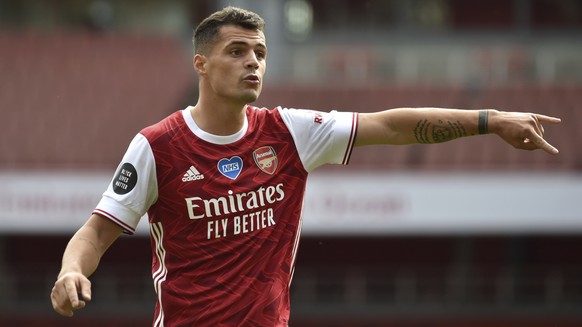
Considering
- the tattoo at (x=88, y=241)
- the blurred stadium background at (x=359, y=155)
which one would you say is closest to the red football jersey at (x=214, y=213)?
the tattoo at (x=88, y=241)

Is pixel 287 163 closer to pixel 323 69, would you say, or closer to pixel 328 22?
pixel 323 69

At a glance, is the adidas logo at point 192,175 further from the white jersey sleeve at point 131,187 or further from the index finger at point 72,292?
the index finger at point 72,292

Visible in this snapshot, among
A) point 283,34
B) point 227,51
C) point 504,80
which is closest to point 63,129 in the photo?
point 283,34

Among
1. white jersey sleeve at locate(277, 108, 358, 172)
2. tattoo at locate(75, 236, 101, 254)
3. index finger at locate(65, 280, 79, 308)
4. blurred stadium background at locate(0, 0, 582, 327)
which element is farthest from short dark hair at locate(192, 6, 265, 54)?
blurred stadium background at locate(0, 0, 582, 327)

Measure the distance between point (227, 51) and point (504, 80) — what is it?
16.5 metres

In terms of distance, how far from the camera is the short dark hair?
434 cm

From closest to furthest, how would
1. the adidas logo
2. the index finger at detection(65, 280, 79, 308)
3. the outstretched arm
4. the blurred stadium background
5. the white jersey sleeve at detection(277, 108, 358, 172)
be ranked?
the index finger at detection(65, 280, 79, 308) → the outstretched arm → the adidas logo → the white jersey sleeve at detection(277, 108, 358, 172) → the blurred stadium background

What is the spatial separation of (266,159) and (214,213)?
34 cm

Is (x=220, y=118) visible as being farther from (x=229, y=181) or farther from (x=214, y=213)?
(x=214, y=213)

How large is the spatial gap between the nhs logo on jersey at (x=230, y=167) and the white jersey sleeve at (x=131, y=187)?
291mm

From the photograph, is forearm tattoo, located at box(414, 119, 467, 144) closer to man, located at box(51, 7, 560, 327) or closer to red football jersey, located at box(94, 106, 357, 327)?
man, located at box(51, 7, 560, 327)

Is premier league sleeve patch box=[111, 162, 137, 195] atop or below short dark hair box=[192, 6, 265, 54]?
below

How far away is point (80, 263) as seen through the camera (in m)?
4.02

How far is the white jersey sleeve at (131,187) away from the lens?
4234 mm
